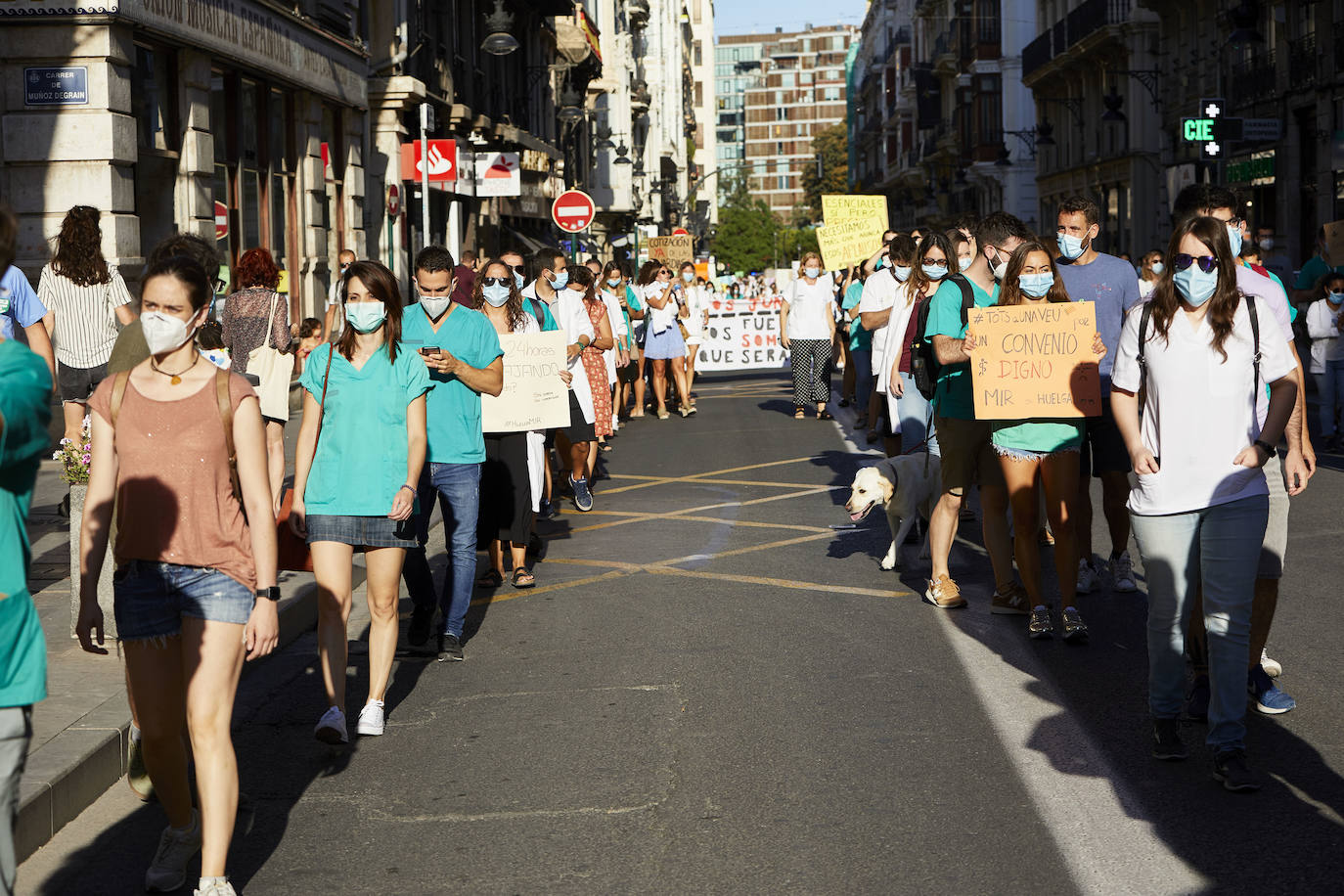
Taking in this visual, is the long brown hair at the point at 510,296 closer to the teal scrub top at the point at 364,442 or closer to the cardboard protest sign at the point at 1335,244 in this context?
the teal scrub top at the point at 364,442

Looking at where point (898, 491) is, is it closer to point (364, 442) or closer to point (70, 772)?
point (364, 442)

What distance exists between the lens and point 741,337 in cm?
3209

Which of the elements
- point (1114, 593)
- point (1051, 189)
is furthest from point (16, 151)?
point (1051, 189)

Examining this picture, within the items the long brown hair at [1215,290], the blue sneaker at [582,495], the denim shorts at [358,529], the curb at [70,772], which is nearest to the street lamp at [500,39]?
the blue sneaker at [582,495]

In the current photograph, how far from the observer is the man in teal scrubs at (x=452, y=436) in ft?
25.7

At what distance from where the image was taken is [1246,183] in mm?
36250

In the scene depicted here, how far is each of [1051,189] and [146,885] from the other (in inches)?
2218

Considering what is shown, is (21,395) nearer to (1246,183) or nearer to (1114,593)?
(1114,593)

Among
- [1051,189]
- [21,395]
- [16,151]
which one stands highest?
[1051,189]

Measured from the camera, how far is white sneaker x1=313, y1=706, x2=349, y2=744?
6137 millimetres

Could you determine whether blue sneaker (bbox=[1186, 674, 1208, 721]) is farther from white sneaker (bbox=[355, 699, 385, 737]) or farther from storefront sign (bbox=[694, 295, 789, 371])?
storefront sign (bbox=[694, 295, 789, 371])

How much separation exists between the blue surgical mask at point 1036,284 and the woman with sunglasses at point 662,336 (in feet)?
42.5

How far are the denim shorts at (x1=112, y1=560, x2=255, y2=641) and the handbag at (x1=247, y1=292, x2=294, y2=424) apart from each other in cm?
454

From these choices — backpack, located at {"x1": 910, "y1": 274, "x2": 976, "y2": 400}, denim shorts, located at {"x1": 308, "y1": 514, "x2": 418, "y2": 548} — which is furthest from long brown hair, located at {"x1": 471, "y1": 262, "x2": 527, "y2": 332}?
denim shorts, located at {"x1": 308, "y1": 514, "x2": 418, "y2": 548}
